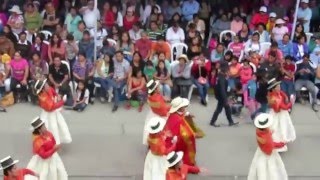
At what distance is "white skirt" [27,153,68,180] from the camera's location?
458 inches

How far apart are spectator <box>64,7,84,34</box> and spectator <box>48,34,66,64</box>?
39.7 inches

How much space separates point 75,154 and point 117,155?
27.9 inches

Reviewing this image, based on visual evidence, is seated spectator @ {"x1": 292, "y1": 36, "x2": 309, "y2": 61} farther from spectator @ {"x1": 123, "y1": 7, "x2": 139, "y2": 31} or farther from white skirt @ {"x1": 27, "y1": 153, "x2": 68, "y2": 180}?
white skirt @ {"x1": 27, "y1": 153, "x2": 68, "y2": 180}

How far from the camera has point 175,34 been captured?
680 inches

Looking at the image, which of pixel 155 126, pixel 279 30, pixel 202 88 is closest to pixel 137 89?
pixel 202 88

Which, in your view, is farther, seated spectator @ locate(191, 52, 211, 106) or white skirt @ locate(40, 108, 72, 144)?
seated spectator @ locate(191, 52, 211, 106)

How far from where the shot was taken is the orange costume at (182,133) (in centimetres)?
1236

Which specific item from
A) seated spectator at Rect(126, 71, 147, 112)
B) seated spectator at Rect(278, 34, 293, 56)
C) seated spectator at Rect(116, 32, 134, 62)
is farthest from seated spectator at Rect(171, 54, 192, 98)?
seated spectator at Rect(278, 34, 293, 56)

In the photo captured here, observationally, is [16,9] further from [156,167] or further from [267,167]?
[267,167]

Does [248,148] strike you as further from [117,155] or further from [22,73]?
[22,73]

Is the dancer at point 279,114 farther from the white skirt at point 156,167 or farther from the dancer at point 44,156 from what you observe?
the dancer at point 44,156

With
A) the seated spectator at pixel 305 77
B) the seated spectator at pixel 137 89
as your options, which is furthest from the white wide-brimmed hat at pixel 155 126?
the seated spectator at pixel 305 77

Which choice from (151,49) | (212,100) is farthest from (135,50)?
(212,100)

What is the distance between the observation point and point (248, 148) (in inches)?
553
